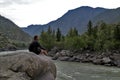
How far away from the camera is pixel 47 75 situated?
1961cm

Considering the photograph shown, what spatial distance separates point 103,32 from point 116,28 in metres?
11.1

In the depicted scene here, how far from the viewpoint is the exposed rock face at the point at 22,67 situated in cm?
Result: 1752

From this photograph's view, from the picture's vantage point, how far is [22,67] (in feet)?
58.6

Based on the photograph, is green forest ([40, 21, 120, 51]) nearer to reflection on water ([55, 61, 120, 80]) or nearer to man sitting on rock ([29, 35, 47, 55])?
reflection on water ([55, 61, 120, 80])

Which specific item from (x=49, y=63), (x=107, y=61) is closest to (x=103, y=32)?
(x=107, y=61)

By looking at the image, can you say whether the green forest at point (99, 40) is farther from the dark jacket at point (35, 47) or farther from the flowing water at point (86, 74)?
the dark jacket at point (35, 47)

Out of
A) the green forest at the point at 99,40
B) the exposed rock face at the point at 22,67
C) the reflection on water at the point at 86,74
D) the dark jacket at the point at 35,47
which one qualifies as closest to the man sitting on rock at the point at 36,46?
the dark jacket at the point at 35,47

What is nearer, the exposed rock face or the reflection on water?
the exposed rock face

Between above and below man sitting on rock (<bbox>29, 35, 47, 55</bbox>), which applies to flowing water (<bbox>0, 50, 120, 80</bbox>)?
below

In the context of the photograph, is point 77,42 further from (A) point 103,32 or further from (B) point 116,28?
(B) point 116,28

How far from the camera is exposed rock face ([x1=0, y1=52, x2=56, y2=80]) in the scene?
17516mm

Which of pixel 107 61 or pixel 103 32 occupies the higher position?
pixel 103 32

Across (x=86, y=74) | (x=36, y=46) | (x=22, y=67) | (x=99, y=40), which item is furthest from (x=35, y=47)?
(x=99, y=40)

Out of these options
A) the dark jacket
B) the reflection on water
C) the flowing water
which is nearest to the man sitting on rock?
the dark jacket
